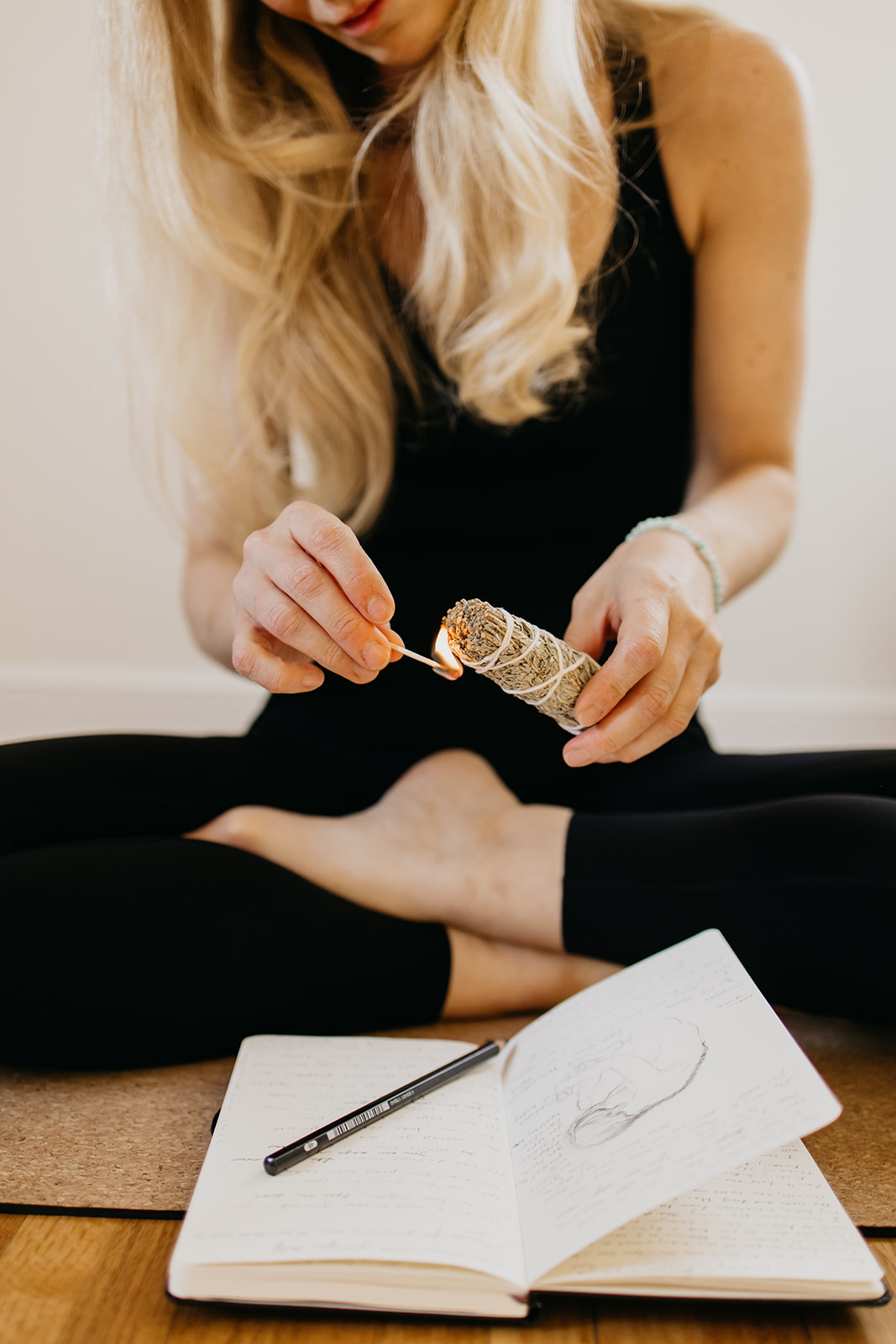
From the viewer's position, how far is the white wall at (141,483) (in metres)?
1.86

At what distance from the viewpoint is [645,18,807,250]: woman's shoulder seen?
42.3 inches

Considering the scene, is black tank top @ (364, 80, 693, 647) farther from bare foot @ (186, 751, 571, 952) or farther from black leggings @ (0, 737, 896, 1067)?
black leggings @ (0, 737, 896, 1067)

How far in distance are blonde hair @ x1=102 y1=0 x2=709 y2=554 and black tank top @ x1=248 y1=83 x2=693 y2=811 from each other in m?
0.04

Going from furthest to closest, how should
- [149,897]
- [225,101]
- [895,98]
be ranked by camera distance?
[895,98]
[225,101]
[149,897]

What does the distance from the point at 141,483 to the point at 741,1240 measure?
5.47 ft

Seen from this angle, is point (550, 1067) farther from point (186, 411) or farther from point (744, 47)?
point (744, 47)

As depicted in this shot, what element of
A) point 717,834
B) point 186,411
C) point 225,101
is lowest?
point 717,834

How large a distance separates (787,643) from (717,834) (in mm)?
1371

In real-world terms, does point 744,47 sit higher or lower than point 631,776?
higher

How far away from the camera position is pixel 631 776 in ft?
3.48

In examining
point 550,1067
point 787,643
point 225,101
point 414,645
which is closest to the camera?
point 550,1067

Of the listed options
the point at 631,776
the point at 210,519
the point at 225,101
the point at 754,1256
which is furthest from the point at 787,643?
the point at 754,1256

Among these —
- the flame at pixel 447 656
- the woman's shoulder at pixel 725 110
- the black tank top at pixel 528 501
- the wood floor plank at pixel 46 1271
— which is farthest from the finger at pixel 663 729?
the woman's shoulder at pixel 725 110

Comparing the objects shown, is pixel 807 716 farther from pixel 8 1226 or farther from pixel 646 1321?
pixel 8 1226
